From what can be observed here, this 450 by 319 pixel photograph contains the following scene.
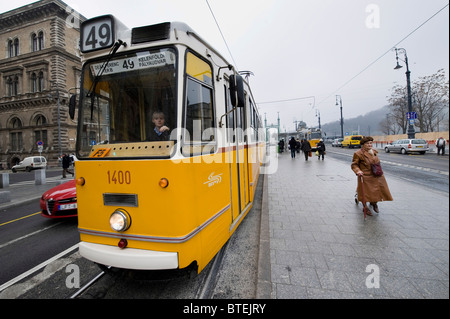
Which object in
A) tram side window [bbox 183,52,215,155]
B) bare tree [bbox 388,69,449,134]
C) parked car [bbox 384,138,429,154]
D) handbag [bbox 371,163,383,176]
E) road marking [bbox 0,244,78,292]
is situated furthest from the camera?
parked car [bbox 384,138,429,154]

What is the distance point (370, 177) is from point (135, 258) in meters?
5.01

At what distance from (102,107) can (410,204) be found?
688cm

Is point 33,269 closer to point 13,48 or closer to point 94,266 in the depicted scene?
point 94,266

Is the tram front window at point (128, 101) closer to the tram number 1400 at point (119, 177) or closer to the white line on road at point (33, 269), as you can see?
the tram number 1400 at point (119, 177)

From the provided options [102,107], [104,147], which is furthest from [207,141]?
[102,107]

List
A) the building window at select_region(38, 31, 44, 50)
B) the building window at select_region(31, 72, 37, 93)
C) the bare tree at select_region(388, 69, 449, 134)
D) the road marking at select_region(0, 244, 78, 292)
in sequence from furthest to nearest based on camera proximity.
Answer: the building window at select_region(31, 72, 37, 93) < the building window at select_region(38, 31, 44, 50) < the road marking at select_region(0, 244, 78, 292) < the bare tree at select_region(388, 69, 449, 134)

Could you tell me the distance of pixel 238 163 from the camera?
4434 millimetres

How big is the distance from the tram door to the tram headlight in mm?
1880

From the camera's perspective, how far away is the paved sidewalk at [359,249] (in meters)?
2.51

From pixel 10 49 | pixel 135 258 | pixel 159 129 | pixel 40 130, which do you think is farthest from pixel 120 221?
pixel 10 49

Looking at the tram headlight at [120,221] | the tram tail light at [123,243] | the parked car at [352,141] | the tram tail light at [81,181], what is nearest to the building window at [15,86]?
the tram tail light at [81,181]

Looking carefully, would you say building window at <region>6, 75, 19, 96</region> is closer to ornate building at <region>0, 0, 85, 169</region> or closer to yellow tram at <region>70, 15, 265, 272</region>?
ornate building at <region>0, 0, 85, 169</region>

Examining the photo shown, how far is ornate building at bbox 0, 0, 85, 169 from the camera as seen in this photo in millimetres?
29828

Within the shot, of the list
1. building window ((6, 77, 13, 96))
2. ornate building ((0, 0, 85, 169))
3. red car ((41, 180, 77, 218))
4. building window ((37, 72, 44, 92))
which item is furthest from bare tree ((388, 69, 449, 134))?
building window ((6, 77, 13, 96))
